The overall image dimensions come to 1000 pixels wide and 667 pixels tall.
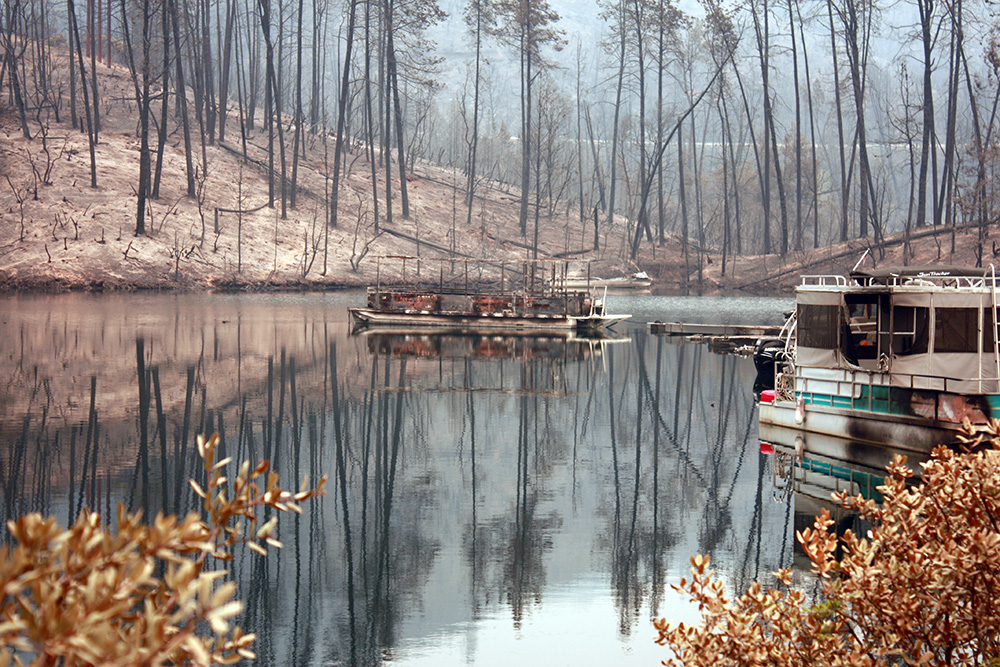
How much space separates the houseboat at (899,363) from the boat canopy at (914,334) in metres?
0.01

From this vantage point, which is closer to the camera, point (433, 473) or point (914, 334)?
point (433, 473)

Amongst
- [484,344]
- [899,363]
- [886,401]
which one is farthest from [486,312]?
[899,363]

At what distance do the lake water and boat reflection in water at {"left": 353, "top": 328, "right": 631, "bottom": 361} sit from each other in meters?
0.45

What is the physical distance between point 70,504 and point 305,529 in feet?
9.08

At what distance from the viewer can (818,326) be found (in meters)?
15.9

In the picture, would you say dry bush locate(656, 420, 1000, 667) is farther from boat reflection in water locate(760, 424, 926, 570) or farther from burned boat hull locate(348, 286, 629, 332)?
burned boat hull locate(348, 286, 629, 332)

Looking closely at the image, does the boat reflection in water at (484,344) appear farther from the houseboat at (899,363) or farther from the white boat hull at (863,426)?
the houseboat at (899,363)

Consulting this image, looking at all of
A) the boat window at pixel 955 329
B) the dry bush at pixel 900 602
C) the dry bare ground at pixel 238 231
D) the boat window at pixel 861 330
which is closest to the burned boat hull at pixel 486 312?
the dry bare ground at pixel 238 231

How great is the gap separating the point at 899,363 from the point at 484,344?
61.4 ft

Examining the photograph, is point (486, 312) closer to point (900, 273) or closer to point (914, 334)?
point (900, 273)

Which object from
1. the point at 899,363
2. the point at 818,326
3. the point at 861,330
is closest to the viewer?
the point at 899,363

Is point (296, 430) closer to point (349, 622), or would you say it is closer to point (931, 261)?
point (349, 622)

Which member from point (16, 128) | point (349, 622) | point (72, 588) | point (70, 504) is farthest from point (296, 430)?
point (16, 128)

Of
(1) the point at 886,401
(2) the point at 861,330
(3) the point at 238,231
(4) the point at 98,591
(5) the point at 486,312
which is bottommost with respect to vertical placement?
(1) the point at 886,401
